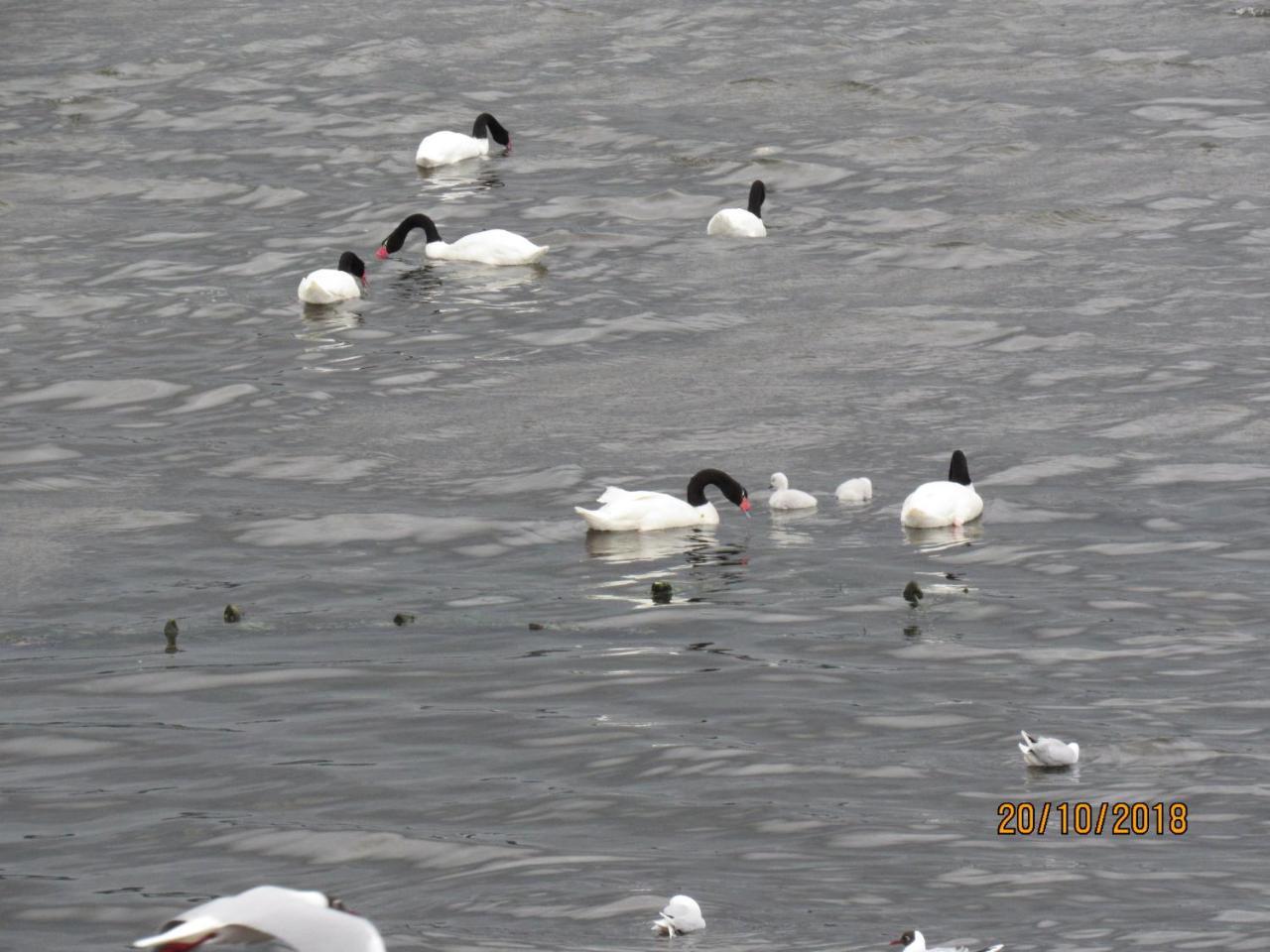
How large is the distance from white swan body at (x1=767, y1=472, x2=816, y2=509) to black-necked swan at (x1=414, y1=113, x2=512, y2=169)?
15.0 m

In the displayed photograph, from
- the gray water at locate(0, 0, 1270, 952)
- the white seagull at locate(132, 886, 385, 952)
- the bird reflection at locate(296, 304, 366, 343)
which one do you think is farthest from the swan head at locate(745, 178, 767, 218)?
the white seagull at locate(132, 886, 385, 952)

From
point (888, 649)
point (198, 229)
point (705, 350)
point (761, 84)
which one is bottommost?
point (888, 649)

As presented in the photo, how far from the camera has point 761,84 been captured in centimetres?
3416

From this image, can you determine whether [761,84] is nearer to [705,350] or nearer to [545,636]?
[705,350]

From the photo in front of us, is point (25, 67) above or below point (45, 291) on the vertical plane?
above

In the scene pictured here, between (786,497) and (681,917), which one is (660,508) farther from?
(681,917)

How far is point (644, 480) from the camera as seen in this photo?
18016 millimetres

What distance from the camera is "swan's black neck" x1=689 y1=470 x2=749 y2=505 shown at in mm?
16984

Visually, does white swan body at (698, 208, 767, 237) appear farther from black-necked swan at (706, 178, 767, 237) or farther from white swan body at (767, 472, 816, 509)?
white swan body at (767, 472, 816, 509)

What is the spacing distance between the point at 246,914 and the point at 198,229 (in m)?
23.9

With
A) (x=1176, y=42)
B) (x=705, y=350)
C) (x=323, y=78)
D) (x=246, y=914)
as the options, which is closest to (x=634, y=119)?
(x=323, y=78)

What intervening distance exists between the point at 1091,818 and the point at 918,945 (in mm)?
2830

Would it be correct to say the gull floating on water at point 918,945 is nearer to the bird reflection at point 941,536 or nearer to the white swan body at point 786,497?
the bird reflection at point 941,536

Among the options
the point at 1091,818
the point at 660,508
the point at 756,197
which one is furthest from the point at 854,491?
the point at 756,197
